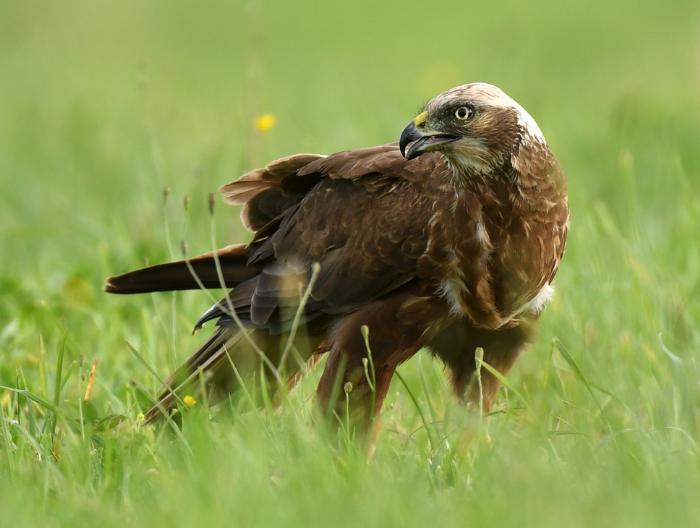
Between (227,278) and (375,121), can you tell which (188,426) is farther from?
(375,121)

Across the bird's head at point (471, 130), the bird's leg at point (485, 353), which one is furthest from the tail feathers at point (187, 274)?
the bird's head at point (471, 130)

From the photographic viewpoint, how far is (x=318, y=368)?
4754 millimetres

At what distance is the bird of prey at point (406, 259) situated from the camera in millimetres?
3533

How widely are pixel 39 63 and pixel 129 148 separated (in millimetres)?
4102

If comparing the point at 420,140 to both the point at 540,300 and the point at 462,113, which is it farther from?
the point at 540,300

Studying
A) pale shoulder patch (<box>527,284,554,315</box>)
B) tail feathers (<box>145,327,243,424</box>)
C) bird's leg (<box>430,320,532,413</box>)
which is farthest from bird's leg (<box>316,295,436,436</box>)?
tail feathers (<box>145,327,243,424</box>)

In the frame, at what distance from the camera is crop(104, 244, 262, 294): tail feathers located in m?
4.16

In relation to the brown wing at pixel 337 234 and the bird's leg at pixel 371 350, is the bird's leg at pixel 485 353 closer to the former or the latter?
the bird's leg at pixel 371 350

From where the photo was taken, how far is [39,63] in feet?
39.5

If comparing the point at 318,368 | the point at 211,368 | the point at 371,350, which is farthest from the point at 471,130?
the point at 318,368

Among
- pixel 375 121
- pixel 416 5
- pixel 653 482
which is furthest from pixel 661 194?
pixel 416 5

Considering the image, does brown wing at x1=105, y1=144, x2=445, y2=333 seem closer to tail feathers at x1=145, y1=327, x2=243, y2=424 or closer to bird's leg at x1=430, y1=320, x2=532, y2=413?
tail feathers at x1=145, y1=327, x2=243, y2=424

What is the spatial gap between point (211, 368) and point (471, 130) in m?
1.47

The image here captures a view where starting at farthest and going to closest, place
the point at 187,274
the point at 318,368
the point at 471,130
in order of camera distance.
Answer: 1. the point at 318,368
2. the point at 187,274
3. the point at 471,130
